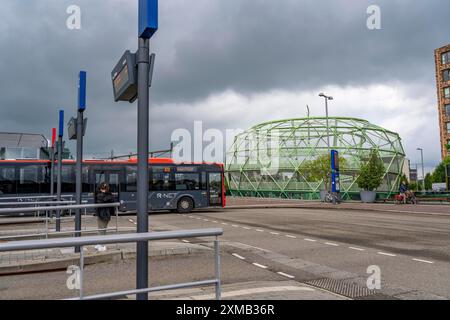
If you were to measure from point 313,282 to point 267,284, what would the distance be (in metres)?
0.85

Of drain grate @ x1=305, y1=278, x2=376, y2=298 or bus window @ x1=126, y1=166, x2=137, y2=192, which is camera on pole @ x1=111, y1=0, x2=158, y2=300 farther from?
bus window @ x1=126, y1=166, x2=137, y2=192

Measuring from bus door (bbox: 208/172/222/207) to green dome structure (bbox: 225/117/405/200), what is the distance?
25616 mm

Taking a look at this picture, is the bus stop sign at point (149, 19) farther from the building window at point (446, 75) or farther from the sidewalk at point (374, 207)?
the building window at point (446, 75)

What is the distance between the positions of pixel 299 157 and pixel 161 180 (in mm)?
34638

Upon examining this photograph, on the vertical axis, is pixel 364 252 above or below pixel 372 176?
below

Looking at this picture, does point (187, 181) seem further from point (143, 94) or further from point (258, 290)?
point (143, 94)

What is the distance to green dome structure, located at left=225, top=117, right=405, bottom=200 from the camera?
169ft

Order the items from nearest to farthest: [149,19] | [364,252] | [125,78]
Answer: [149,19] → [125,78] → [364,252]

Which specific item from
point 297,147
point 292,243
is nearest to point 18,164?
point 292,243

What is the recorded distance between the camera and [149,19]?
3.79m

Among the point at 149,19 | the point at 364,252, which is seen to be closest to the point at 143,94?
the point at 149,19

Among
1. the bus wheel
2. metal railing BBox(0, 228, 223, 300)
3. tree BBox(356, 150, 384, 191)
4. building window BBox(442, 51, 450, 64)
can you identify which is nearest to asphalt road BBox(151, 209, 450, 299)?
metal railing BBox(0, 228, 223, 300)
